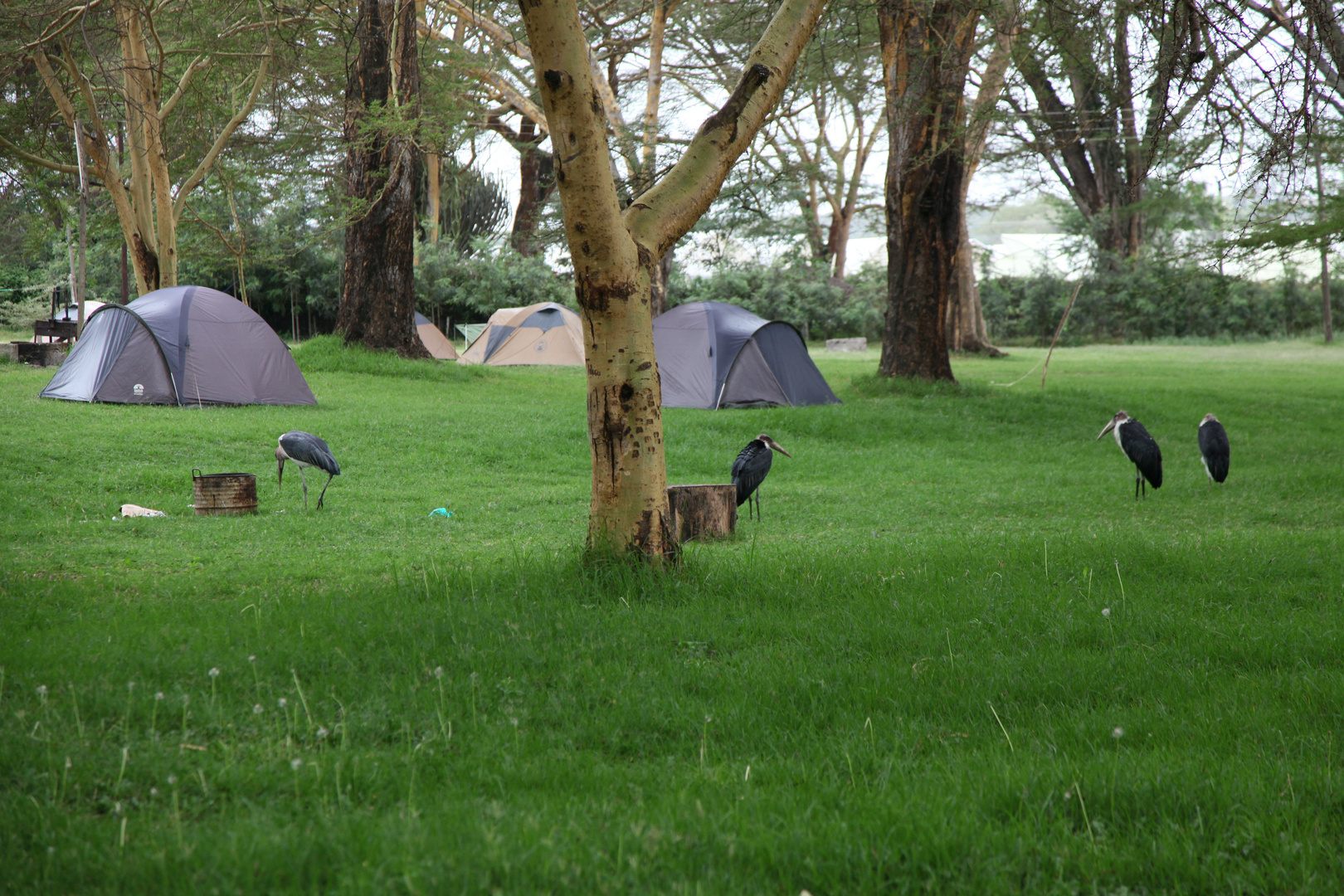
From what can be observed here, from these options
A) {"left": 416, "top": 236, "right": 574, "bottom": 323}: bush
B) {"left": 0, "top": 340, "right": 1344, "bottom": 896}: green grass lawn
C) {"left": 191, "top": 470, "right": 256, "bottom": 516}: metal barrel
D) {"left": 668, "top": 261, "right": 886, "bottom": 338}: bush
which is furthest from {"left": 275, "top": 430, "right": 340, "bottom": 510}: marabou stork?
{"left": 668, "top": 261, "right": 886, "bottom": 338}: bush

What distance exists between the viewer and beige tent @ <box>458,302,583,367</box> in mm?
26531

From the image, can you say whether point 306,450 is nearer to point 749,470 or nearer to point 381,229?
point 749,470

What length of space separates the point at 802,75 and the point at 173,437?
322 inches

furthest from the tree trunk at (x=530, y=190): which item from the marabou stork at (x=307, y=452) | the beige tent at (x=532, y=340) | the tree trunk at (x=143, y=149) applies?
the marabou stork at (x=307, y=452)

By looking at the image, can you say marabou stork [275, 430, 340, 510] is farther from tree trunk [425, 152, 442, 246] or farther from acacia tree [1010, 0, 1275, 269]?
tree trunk [425, 152, 442, 246]

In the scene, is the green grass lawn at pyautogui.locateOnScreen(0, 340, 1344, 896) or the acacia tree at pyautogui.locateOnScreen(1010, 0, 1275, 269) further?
the acacia tree at pyautogui.locateOnScreen(1010, 0, 1275, 269)

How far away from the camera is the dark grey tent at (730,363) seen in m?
17.8

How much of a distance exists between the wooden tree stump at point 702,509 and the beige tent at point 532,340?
61.8 feet

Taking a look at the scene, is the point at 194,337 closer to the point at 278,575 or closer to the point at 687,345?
the point at 687,345

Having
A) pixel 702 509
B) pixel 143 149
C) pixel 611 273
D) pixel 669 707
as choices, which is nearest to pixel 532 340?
pixel 143 149

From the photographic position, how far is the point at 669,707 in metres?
3.62

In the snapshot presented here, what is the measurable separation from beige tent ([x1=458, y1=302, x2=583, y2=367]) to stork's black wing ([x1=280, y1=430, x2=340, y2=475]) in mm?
17281

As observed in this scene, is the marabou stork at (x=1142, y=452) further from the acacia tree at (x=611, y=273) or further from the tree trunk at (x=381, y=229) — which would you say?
the tree trunk at (x=381, y=229)

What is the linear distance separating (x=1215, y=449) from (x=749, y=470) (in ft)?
17.5
